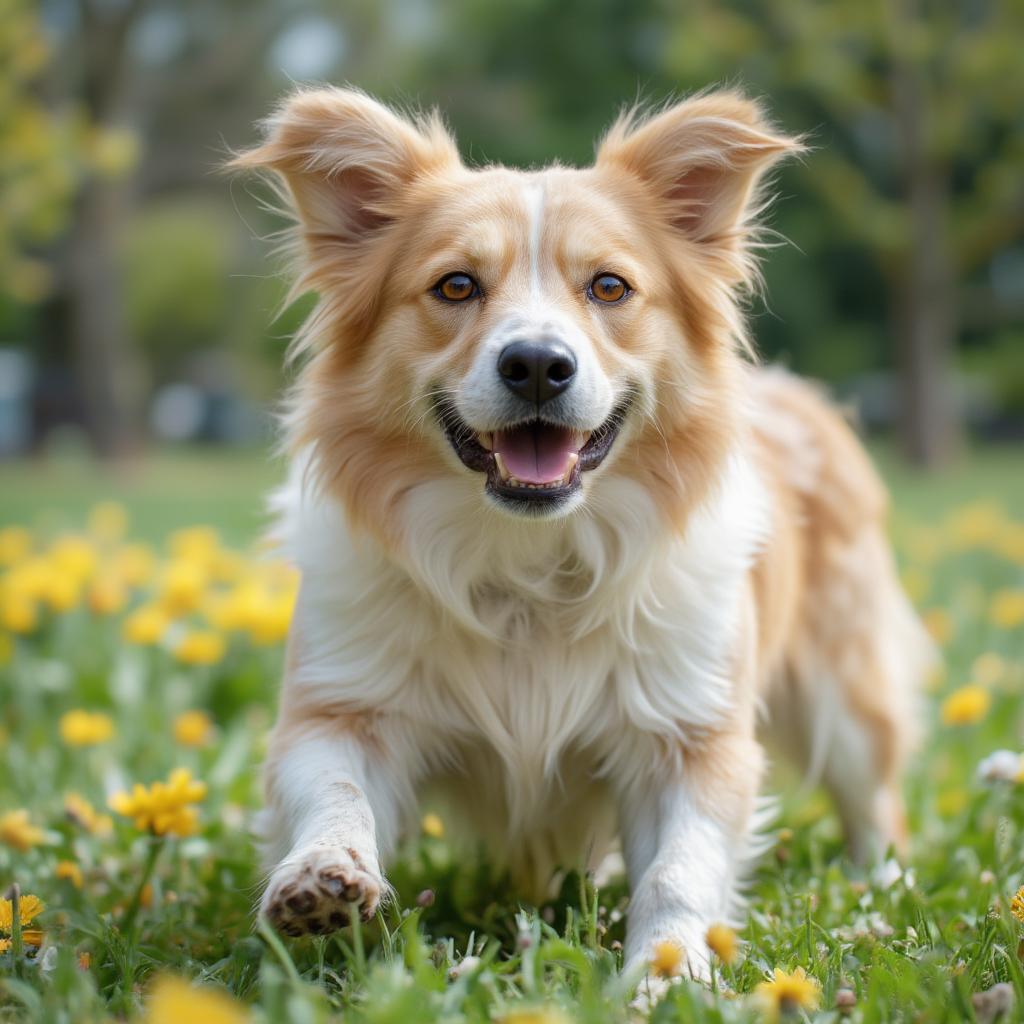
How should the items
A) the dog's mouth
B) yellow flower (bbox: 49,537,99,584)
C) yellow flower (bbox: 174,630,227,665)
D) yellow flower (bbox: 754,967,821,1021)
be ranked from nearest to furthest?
yellow flower (bbox: 754,967,821,1021), the dog's mouth, yellow flower (bbox: 174,630,227,665), yellow flower (bbox: 49,537,99,584)

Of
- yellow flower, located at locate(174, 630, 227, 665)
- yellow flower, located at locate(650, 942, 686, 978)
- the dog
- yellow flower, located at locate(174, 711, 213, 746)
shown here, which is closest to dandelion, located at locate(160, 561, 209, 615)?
yellow flower, located at locate(174, 630, 227, 665)

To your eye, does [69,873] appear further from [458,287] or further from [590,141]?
[590,141]

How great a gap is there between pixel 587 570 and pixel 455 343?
2.22ft

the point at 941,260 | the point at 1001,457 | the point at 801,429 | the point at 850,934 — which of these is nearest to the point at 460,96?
the point at 941,260

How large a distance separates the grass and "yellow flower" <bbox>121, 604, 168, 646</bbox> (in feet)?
0.10

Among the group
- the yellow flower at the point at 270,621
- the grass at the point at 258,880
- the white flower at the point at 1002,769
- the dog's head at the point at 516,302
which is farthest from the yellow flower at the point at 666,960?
the yellow flower at the point at 270,621

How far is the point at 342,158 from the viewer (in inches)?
140

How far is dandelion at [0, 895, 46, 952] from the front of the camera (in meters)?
2.62

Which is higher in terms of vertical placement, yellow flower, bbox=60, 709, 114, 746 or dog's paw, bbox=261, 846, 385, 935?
dog's paw, bbox=261, 846, 385, 935

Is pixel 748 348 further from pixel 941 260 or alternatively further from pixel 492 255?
pixel 941 260

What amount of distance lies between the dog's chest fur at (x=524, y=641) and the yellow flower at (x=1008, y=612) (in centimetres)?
296

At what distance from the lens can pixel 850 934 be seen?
303 cm

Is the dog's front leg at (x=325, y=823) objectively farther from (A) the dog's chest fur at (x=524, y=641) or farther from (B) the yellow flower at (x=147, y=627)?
(B) the yellow flower at (x=147, y=627)

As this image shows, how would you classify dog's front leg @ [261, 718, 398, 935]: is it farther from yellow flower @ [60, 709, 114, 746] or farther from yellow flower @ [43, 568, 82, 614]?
yellow flower @ [43, 568, 82, 614]
